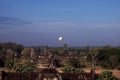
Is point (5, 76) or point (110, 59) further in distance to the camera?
point (110, 59)

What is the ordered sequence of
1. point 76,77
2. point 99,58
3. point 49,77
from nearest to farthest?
point 49,77 → point 76,77 → point 99,58

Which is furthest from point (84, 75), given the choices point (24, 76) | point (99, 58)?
point (99, 58)

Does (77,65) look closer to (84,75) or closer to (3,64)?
(3,64)

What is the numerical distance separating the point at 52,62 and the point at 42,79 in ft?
138

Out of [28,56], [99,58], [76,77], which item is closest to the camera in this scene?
[76,77]

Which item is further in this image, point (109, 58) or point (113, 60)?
point (109, 58)

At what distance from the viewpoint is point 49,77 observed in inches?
1135

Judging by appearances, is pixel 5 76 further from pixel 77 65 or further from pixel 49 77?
pixel 77 65

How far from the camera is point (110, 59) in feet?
228

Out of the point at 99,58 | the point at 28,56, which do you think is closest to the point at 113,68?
the point at 99,58

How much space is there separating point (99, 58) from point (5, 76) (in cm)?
4467

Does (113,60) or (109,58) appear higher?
(109,58)

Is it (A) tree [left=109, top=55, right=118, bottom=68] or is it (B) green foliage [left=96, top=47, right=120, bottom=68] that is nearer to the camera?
(A) tree [left=109, top=55, right=118, bottom=68]

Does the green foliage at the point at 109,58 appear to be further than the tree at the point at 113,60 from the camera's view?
Yes
